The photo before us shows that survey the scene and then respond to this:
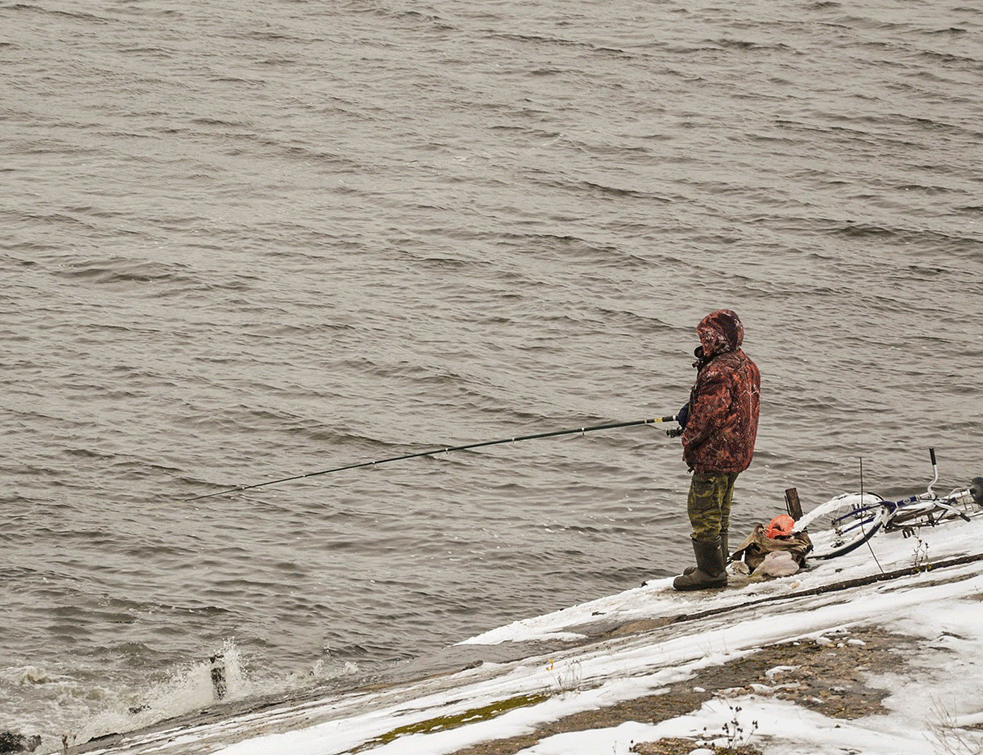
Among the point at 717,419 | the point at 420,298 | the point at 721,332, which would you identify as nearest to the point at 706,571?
the point at 717,419

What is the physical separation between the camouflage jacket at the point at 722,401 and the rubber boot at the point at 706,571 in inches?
22.6

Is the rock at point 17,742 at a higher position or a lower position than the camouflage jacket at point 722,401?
lower

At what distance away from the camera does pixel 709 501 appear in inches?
329

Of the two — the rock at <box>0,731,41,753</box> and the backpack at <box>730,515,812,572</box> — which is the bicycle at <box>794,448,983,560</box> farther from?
the rock at <box>0,731,41,753</box>

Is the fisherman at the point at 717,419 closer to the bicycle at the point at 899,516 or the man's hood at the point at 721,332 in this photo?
the man's hood at the point at 721,332

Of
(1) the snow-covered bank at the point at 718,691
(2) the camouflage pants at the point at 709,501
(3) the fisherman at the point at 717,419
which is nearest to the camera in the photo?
(1) the snow-covered bank at the point at 718,691

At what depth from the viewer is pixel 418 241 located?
2059 cm

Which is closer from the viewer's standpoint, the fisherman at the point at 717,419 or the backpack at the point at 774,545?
the fisherman at the point at 717,419

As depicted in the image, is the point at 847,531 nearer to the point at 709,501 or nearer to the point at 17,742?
the point at 709,501

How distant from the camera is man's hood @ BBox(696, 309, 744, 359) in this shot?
808 centimetres

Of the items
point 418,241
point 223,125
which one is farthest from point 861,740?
point 223,125

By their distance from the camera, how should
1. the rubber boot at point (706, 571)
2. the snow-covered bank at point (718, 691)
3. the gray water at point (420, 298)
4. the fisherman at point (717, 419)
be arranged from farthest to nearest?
the gray water at point (420, 298) → the rubber boot at point (706, 571) → the fisherman at point (717, 419) → the snow-covered bank at point (718, 691)

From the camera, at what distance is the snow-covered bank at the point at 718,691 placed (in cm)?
516

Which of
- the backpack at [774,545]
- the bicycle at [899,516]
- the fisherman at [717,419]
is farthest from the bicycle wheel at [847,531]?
the fisherman at [717,419]
